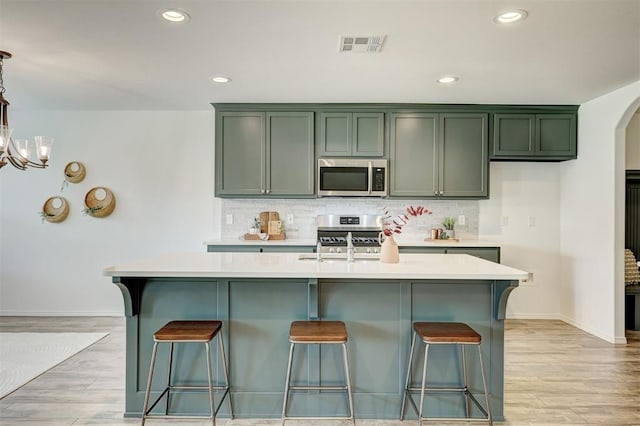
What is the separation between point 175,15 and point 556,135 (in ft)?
12.9

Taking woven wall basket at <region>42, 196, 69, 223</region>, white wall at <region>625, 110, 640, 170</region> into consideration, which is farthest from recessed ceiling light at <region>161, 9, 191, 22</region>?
white wall at <region>625, 110, 640, 170</region>

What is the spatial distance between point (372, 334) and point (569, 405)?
1.38m

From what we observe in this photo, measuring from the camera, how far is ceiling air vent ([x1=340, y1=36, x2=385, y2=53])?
2551 millimetres

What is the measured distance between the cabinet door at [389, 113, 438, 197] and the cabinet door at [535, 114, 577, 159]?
3.71 feet

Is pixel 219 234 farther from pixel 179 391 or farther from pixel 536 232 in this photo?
pixel 536 232

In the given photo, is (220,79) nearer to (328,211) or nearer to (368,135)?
(368,135)

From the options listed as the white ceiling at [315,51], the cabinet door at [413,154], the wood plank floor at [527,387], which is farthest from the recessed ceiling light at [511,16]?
the wood plank floor at [527,387]

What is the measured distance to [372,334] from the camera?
233cm

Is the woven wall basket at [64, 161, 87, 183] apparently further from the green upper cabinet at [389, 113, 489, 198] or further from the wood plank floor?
the green upper cabinet at [389, 113, 489, 198]

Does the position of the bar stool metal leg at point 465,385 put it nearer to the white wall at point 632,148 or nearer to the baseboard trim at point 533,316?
the baseboard trim at point 533,316

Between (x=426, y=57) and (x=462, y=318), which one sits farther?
(x=426, y=57)

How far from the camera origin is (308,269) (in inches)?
85.1

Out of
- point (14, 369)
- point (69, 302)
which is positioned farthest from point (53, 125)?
point (14, 369)

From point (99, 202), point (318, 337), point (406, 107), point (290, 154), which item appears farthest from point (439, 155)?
point (99, 202)
